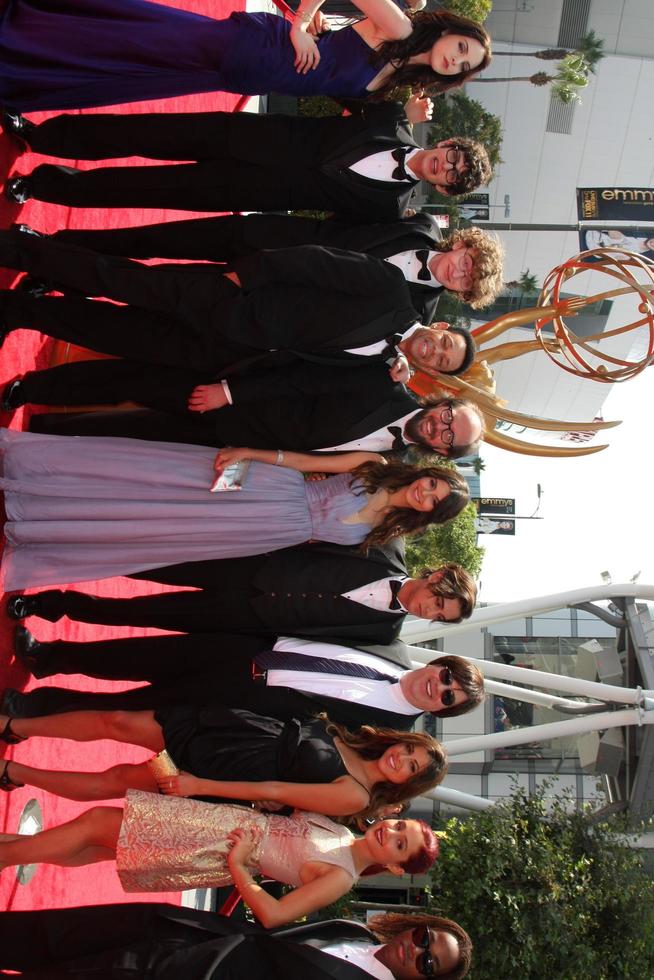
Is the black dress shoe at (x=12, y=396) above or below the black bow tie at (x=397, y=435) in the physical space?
above

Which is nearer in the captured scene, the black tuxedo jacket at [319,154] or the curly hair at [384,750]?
the curly hair at [384,750]

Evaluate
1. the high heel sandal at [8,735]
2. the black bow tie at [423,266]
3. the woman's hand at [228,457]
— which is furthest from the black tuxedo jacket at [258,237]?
the high heel sandal at [8,735]

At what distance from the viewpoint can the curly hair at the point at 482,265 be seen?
4645 millimetres

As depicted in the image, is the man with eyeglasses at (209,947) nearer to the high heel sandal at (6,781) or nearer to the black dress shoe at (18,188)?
the high heel sandal at (6,781)

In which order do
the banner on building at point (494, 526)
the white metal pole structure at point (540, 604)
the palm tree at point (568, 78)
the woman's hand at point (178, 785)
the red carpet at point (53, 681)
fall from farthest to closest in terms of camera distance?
the banner on building at point (494, 526)
the palm tree at point (568, 78)
the white metal pole structure at point (540, 604)
the red carpet at point (53, 681)
the woman's hand at point (178, 785)

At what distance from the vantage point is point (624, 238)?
22266 millimetres

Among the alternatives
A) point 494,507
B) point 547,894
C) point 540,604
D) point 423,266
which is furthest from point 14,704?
point 494,507

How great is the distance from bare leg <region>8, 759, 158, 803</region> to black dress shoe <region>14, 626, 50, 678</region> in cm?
75

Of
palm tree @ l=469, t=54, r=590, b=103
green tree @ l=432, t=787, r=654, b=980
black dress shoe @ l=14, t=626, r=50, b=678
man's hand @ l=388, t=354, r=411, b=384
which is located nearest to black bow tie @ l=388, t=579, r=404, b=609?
man's hand @ l=388, t=354, r=411, b=384

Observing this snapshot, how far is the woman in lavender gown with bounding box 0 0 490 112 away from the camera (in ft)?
14.2

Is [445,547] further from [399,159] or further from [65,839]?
[65,839]

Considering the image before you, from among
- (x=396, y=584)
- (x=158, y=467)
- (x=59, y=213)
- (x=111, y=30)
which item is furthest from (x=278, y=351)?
(x=59, y=213)

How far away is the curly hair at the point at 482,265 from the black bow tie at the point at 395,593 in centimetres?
146

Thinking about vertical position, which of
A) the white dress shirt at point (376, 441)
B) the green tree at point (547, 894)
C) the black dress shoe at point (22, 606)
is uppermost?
the white dress shirt at point (376, 441)
